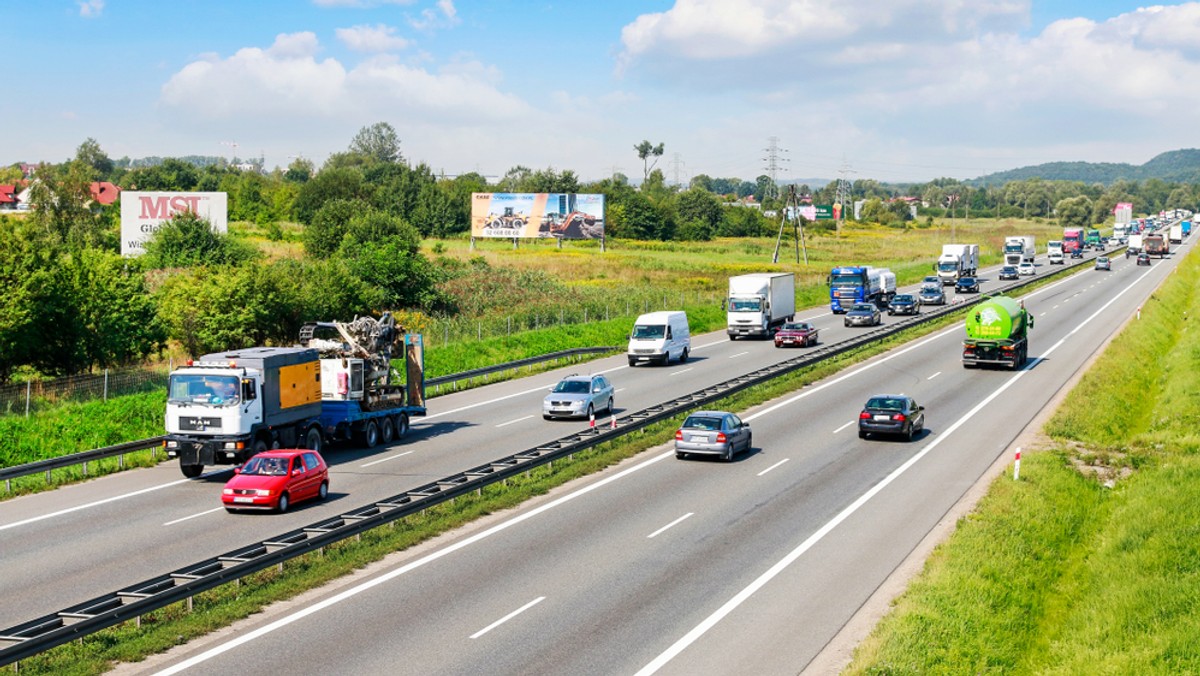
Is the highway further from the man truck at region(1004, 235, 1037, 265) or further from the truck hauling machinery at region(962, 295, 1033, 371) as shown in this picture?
the man truck at region(1004, 235, 1037, 265)

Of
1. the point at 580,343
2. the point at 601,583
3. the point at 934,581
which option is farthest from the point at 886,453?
the point at 580,343

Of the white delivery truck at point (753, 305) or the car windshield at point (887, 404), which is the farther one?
the white delivery truck at point (753, 305)

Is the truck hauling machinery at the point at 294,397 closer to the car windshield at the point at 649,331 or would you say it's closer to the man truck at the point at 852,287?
the car windshield at the point at 649,331

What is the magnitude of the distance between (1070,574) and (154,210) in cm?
7899

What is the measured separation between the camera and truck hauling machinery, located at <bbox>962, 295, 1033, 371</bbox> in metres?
52.0

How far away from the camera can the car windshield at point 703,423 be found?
32969 millimetres

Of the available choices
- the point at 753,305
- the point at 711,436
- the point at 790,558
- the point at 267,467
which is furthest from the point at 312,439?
the point at 753,305

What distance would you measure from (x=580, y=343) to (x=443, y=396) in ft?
56.0

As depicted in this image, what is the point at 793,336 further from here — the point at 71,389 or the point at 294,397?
the point at 71,389

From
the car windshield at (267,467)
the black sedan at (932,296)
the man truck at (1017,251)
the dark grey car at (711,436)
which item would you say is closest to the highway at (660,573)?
the dark grey car at (711,436)

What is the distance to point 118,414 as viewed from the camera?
3659 cm

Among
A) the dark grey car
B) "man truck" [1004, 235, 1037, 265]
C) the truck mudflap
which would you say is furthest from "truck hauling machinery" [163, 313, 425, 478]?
"man truck" [1004, 235, 1037, 265]

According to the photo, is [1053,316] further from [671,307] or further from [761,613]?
→ [761,613]

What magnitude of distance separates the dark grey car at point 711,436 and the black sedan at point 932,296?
56288 mm
